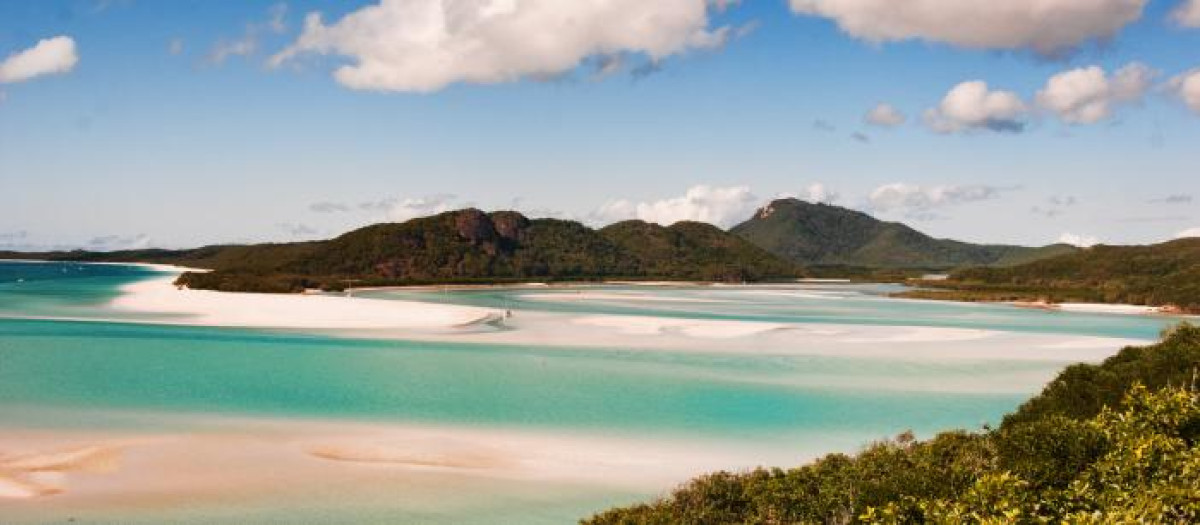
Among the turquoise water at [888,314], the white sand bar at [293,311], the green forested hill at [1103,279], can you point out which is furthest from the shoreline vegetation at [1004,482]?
the green forested hill at [1103,279]

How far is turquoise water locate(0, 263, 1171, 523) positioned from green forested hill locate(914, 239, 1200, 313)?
303 feet

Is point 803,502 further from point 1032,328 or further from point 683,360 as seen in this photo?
point 1032,328

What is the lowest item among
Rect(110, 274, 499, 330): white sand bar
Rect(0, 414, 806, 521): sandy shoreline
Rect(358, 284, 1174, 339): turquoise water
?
Rect(0, 414, 806, 521): sandy shoreline

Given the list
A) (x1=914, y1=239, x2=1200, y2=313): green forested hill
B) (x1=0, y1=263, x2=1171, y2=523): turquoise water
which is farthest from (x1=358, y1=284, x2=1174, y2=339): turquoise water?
(x1=0, y1=263, x2=1171, y2=523): turquoise water

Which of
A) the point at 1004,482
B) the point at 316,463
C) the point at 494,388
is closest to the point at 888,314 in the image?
the point at 494,388

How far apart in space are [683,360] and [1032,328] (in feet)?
169

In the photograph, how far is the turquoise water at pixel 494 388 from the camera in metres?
33.2

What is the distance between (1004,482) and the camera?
1362 centimetres

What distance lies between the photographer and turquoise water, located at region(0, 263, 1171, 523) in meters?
33.2

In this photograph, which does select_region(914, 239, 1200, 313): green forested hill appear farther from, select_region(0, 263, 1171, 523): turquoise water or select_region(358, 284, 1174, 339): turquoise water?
select_region(0, 263, 1171, 523): turquoise water

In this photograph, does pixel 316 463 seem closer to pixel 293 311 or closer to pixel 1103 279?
pixel 293 311

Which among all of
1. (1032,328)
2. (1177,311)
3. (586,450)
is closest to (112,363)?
(586,450)

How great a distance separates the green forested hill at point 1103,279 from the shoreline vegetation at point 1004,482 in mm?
122423

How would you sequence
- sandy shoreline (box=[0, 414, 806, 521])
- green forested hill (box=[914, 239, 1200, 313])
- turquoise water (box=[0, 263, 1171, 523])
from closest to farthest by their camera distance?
1. sandy shoreline (box=[0, 414, 806, 521])
2. turquoise water (box=[0, 263, 1171, 523])
3. green forested hill (box=[914, 239, 1200, 313])
